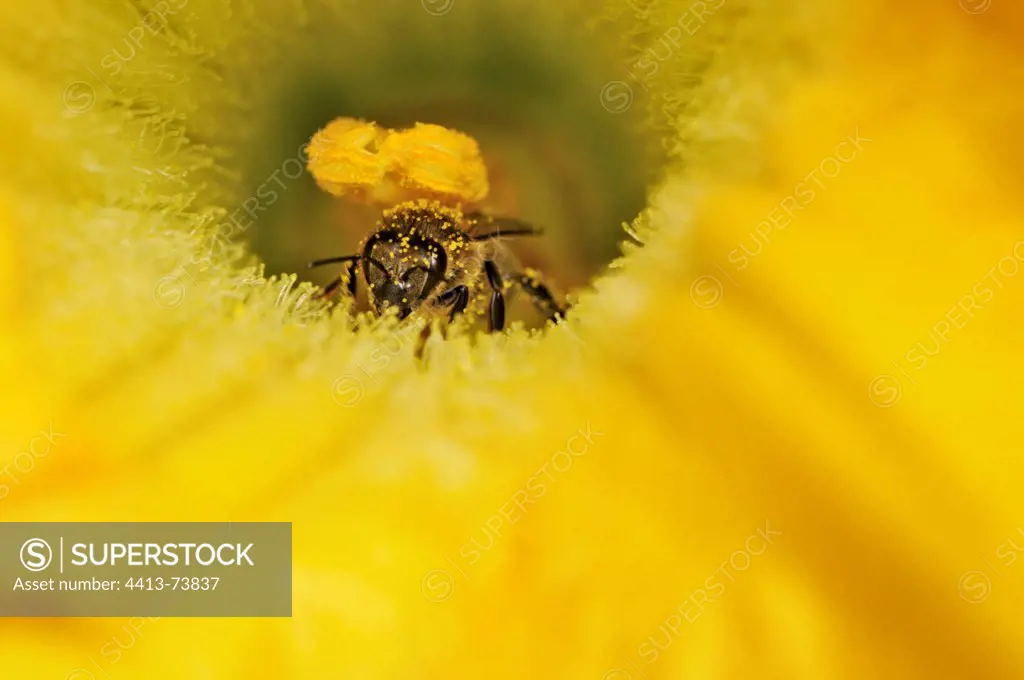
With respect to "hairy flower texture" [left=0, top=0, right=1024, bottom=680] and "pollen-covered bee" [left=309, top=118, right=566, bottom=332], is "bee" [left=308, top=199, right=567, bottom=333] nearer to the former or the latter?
"pollen-covered bee" [left=309, top=118, right=566, bottom=332]

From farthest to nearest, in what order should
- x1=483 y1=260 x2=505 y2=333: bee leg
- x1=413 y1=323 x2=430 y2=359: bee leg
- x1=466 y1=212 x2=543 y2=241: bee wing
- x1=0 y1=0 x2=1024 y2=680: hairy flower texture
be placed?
x1=466 y1=212 x2=543 y2=241: bee wing, x1=483 y1=260 x2=505 y2=333: bee leg, x1=413 y1=323 x2=430 y2=359: bee leg, x1=0 y1=0 x2=1024 y2=680: hairy flower texture

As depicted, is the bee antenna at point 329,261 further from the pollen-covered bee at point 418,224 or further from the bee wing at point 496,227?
the bee wing at point 496,227

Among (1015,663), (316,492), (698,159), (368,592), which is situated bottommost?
(1015,663)

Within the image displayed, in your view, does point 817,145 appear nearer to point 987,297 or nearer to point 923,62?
point 923,62

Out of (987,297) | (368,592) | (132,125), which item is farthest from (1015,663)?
(132,125)

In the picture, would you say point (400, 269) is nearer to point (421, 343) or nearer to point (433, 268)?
point (433, 268)

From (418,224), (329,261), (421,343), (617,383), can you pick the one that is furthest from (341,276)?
(617,383)

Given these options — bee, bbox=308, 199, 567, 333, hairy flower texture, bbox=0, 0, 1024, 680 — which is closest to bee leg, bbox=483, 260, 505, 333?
bee, bbox=308, 199, 567, 333
